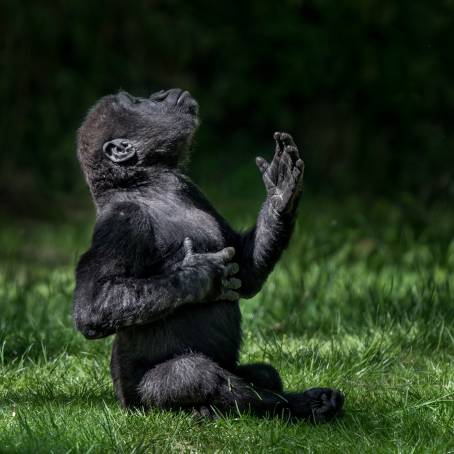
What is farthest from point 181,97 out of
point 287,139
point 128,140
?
point 287,139

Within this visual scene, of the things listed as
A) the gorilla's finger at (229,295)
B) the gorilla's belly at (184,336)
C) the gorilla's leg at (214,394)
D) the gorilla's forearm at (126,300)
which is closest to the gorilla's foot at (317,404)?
the gorilla's leg at (214,394)

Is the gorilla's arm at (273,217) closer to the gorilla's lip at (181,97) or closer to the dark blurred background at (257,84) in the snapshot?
the gorilla's lip at (181,97)

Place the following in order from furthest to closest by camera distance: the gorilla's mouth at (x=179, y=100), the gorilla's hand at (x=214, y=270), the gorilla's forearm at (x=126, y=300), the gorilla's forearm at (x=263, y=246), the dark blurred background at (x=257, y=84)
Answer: the dark blurred background at (x=257, y=84), the gorilla's mouth at (x=179, y=100), the gorilla's forearm at (x=263, y=246), the gorilla's hand at (x=214, y=270), the gorilla's forearm at (x=126, y=300)

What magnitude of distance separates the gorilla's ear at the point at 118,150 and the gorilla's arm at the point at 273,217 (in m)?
0.54

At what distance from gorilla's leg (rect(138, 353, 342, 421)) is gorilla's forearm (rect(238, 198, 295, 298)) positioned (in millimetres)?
456

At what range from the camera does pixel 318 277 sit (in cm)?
607

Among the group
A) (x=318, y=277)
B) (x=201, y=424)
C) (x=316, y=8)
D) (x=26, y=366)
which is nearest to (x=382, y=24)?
(x=316, y=8)

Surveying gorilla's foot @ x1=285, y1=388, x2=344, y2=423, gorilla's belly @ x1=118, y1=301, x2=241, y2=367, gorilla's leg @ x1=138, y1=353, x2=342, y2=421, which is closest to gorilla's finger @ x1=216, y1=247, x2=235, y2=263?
gorilla's belly @ x1=118, y1=301, x2=241, y2=367

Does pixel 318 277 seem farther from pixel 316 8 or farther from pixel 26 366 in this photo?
pixel 316 8

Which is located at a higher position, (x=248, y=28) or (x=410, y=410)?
(x=248, y=28)

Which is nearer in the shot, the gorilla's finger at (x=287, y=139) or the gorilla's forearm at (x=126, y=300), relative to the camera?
the gorilla's forearm at (x=126, y=300)

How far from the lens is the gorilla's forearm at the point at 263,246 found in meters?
3.90

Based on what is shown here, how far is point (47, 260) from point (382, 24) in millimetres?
5476

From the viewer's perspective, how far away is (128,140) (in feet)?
13.1
